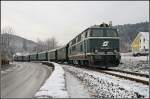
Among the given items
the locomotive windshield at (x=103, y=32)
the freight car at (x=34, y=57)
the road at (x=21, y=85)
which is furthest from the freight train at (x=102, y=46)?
the freight car at (x=34, y=57)

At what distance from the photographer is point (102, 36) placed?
29250 mm

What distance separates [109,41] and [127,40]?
5132 inches

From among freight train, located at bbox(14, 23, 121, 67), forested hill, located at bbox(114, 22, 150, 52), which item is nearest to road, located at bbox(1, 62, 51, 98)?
freight train, located at bbox(14, 23, 121, 67)

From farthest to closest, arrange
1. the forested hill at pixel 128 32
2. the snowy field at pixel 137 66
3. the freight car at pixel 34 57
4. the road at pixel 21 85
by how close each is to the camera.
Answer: the forested hill at pixel 128 32 < the freight car at pixel 34 57 < the snowy field at pixel 137 66 < the road at pixel 21 85

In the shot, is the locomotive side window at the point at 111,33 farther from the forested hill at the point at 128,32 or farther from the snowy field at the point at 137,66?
the forested hill at the point at 128,32

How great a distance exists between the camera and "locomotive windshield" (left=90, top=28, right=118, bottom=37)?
29.3m

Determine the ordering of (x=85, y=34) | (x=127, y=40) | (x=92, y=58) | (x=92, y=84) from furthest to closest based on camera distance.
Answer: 1. (x=127, y=40)
2. (x=85, y=34)
3. (x=92, y=58)
4. (x=92, y=84)

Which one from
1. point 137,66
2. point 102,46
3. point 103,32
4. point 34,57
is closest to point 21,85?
point 102,46

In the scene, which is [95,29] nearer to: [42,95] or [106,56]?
[106,56]

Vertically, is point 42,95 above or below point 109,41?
below

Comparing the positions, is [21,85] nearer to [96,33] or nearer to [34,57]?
[96,33]

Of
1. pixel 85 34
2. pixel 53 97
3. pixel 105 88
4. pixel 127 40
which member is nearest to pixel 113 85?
pixel 105 88

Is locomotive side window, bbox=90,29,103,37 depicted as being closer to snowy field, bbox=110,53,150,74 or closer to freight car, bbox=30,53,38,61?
snowy field, bbox=110,53,150,74

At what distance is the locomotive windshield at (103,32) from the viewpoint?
1152 inches
